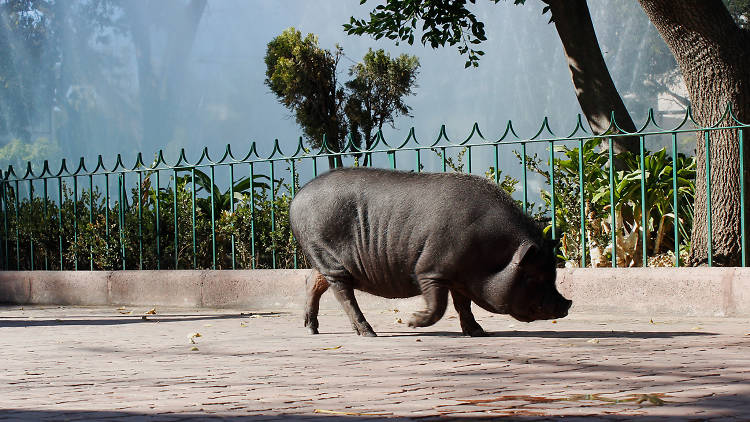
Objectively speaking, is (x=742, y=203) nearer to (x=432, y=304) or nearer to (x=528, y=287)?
(x=528, y=287)

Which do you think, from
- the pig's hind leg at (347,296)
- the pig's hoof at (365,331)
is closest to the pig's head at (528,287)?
the pig's hoof at (365,331)

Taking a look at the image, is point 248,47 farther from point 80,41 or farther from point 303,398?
point 303,398

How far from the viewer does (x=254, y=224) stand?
1059 cm

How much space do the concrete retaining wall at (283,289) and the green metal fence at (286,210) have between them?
13.0 inches

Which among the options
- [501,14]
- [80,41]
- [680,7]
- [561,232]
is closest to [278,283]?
[561,232]

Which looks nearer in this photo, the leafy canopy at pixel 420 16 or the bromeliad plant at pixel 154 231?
the bromeliad plant at pixel 154 231

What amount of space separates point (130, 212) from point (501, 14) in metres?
24.3

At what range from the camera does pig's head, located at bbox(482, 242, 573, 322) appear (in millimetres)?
6141

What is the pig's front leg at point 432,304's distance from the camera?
6207 millimetres

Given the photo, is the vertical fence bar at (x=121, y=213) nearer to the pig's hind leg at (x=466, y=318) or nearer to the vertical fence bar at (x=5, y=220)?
the vertical fence bar at (x=5, y=220)

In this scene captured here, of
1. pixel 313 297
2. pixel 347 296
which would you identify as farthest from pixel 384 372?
pixel 313 297

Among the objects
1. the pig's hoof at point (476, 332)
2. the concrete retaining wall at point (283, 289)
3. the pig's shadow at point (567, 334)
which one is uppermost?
the concrete retaining wall at point (283, 289)

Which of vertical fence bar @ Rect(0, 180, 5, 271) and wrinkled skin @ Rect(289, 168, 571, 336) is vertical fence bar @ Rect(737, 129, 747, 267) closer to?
wrinkled skin @ Rect(289, 168, 571, 336)

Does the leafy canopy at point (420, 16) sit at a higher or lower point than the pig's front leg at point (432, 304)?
higher
